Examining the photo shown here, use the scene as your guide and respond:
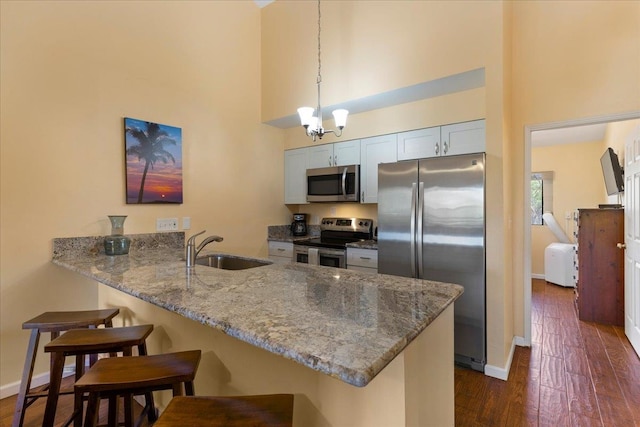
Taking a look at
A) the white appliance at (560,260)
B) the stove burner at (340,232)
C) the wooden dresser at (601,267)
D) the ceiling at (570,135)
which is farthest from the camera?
the white appliance at (560,260)

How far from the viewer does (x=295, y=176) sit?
421 centimetres

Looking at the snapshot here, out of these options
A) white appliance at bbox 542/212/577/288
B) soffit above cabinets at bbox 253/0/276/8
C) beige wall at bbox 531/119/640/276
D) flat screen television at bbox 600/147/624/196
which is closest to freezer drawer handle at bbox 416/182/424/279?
flat screen television at bbox 600/147/624/196

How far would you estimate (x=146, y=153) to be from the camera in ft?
9.58

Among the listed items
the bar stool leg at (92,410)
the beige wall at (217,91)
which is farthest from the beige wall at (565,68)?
the bar stool leg at (92,410)

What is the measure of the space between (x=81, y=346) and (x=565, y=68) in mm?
4027

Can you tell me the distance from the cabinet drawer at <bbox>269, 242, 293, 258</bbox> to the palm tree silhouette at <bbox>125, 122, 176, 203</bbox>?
1.63 m

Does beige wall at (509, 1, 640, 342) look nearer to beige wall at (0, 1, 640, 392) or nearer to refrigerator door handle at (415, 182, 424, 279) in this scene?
beige wall at (0, 1, 640, 392)

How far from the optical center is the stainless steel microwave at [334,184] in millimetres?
3625

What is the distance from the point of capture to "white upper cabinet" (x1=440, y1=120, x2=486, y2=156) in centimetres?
284

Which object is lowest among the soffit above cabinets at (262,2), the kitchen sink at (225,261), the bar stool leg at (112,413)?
the bar stool leg at (112,413)

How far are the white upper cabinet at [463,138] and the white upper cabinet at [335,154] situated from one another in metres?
1.00

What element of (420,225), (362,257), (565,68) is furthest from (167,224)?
(565,68)

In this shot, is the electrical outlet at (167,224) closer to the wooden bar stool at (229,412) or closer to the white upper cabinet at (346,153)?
the white upper cabinet at (346,153)

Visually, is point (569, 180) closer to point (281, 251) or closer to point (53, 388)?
point (281, 251)
